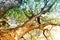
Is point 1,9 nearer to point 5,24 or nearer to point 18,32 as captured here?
point 5,24

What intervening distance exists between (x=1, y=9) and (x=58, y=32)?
0.62 meters

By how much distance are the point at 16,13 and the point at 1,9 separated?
16cm

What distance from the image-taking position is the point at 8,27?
147 cm

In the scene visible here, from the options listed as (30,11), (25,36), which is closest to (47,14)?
(30,11)

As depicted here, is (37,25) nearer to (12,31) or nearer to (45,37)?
(45,37)

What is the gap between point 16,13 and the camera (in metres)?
1.50

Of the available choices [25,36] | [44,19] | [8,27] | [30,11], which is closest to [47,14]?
[44,19]

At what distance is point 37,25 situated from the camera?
146cm

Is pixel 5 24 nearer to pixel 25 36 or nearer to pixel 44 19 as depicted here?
pixel 25 36

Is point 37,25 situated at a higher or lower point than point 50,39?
higher

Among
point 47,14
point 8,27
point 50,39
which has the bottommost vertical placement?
point 50,39

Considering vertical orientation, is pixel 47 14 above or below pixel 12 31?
above

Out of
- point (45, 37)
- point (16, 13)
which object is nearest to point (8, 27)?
point (16, 13)

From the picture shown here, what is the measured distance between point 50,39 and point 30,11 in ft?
1.13
